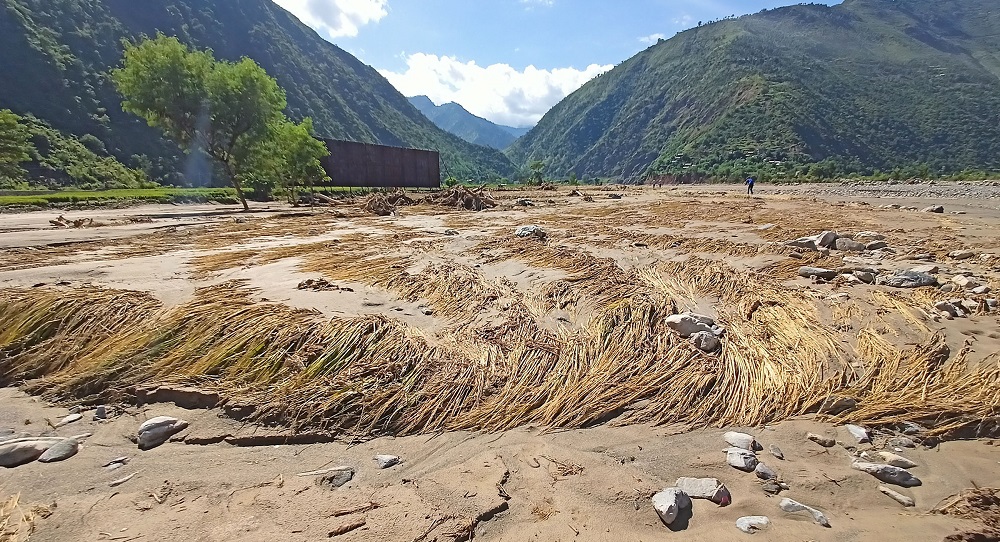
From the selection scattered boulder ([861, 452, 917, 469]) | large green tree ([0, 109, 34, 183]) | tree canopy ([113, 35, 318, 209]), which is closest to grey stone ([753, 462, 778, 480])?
scattered boulder ([861, 452, 917, 469])

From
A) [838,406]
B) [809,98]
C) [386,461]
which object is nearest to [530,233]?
[838,406]

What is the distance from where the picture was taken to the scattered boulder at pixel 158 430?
2809mm

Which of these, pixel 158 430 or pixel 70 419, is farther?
pixel 70 419

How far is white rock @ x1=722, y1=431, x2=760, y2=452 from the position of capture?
109 inches

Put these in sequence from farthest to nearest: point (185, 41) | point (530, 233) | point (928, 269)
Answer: point (185, 41) → point (530, 233) → point (928, 269)

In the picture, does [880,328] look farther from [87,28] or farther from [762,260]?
[87,28]

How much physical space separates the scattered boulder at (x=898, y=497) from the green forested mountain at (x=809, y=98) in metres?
70.8

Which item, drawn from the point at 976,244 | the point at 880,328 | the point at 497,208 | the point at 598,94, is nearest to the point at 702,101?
the point at 598,94

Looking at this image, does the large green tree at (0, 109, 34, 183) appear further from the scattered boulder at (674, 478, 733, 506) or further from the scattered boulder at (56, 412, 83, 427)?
the scattered boulder at (674, 478, 733, 506)

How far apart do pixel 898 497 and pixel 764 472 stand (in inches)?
25.3

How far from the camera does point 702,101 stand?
10675 cm

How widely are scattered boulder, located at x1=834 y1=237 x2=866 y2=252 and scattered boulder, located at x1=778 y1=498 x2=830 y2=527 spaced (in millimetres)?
8450

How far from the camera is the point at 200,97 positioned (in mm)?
19891

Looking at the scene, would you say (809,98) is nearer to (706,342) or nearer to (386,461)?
(706,342)
